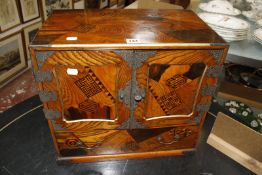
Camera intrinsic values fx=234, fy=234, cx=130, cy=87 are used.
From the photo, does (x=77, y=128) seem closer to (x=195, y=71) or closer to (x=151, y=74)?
(x=151, y=74)

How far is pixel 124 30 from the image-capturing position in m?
1.03

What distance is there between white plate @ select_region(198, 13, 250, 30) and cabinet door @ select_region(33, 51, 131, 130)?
0.56 m

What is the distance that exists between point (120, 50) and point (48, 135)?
2.86ft

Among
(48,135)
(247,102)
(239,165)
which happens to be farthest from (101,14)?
(247,102)

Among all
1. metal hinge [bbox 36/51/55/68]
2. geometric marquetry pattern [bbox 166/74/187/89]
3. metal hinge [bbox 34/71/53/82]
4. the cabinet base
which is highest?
metal hinge [bbox 36/51/55/68]

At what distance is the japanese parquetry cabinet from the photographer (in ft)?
2.99

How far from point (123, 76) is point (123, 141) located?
0.43 m

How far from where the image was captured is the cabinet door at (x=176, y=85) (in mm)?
960

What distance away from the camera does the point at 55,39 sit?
0.90 m

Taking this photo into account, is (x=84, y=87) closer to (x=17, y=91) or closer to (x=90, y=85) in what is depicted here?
(x=90, y=85)

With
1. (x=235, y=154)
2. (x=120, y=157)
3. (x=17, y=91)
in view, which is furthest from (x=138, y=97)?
(x=17, y=91)

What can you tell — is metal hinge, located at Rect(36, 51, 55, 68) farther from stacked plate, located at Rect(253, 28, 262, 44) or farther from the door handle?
stacked plate, located at Rect(253, 28, 262, 44)

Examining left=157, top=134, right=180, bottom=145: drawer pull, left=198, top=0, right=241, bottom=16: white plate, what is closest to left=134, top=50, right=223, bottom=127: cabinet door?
left=157, top=134, right=180, bottom=145: drawer pull

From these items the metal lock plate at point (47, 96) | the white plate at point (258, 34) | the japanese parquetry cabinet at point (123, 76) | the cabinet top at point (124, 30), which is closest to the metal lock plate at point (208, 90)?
the japanese parquetry cabinet at point (123, 76)
